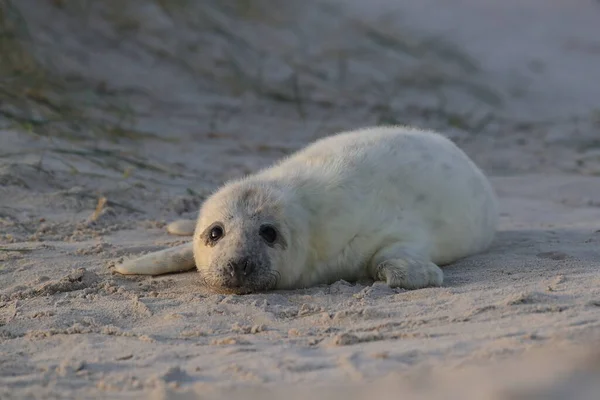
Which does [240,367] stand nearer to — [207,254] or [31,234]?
[207,254]

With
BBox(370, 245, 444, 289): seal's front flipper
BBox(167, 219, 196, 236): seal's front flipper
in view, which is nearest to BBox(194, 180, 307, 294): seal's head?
BBox(370, 245, 444, 289): seal's front flipper

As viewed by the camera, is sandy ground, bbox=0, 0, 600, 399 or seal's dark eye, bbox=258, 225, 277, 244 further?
seal's dark eye, bbox=258, 225, 277, 244

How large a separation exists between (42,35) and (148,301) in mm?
5525

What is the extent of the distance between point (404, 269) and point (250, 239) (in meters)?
0.60

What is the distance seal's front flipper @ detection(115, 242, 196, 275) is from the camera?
422 cm

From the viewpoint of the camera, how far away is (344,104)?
8.91 metres

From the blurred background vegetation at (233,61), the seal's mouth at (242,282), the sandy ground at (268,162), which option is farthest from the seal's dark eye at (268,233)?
the blurred background vegetation at (233,61)

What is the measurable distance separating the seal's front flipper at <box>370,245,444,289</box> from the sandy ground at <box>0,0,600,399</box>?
0.10 m

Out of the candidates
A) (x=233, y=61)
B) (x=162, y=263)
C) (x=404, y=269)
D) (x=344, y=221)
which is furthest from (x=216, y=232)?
(x=233, y=61)

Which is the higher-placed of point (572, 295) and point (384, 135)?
point (384, 135)

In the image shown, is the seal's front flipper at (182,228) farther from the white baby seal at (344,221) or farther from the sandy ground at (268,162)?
the white baby seal at (344,221)

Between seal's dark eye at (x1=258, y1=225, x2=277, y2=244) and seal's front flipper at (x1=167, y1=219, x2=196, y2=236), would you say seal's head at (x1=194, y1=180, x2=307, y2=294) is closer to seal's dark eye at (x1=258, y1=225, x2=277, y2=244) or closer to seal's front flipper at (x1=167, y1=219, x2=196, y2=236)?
seal's dark eye at (x1=258, y1=225, x2=277, y2=244)

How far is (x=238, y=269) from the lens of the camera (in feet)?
12.6

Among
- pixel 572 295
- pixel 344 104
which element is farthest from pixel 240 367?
pixel 344 104
